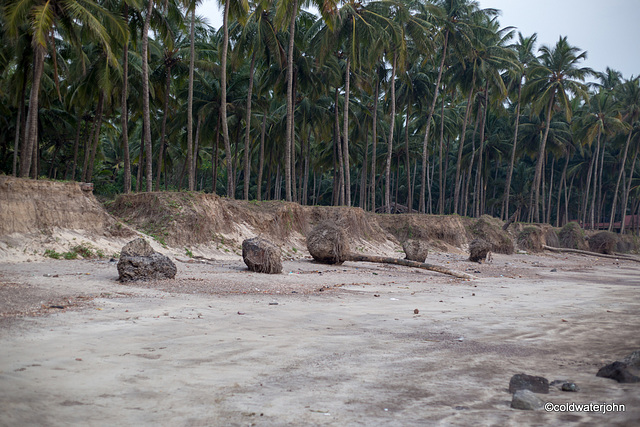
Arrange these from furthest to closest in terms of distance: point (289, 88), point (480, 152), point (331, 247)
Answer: point (480, 152)
point (289, 88)
point (331, 247)

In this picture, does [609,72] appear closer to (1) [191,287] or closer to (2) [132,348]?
(1) [191,287]

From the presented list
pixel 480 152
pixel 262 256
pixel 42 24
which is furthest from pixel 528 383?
pixel 480 152

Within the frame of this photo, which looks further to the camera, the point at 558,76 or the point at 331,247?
the point at 558,76

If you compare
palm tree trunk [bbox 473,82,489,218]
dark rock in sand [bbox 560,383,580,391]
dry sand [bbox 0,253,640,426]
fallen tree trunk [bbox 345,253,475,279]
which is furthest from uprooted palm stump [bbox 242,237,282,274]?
palm tree trunk [bbox 473,82,489,218]

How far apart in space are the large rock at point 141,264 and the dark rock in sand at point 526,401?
25.2 feet

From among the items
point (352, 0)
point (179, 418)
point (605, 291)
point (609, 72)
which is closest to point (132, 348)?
point (179, 418)

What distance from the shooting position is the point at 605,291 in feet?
43.0

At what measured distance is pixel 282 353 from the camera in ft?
17.2

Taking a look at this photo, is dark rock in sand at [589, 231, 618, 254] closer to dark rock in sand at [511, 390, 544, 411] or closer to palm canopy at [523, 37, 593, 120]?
palm canopy at [523, 37, 593, 120]

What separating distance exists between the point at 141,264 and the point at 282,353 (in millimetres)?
5502

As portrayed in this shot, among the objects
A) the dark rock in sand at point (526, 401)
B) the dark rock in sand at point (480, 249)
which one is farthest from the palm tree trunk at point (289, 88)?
the dark rock in sand at point (526, 401)

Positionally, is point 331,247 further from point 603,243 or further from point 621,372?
point 603,243

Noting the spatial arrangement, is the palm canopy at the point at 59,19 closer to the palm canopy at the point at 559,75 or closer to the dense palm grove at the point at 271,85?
the dense palm grove at the point at 271,85

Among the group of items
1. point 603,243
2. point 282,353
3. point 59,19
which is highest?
point 59,19
